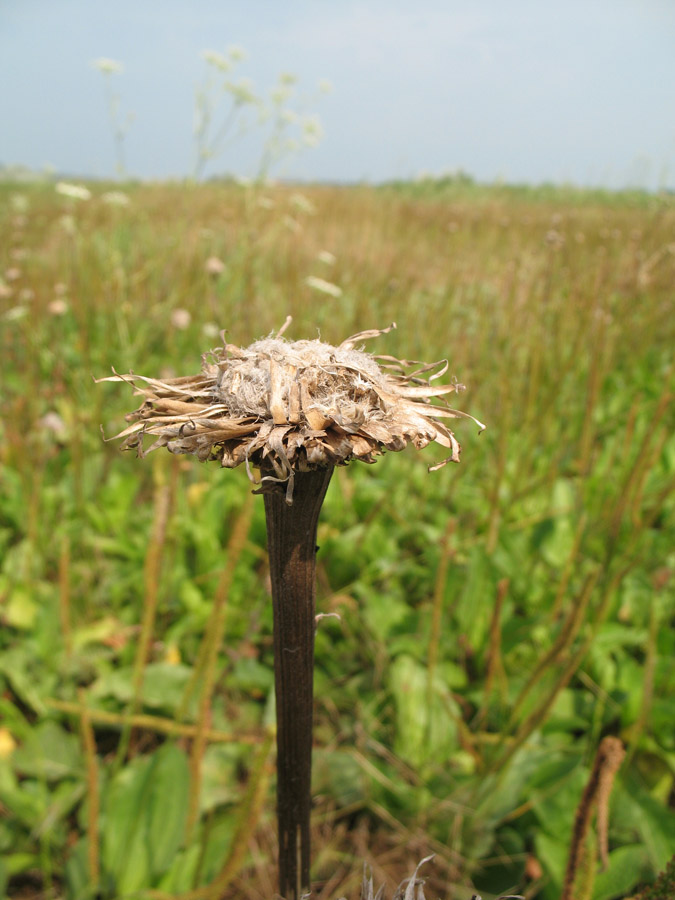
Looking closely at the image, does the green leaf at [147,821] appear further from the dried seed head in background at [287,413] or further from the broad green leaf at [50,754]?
the dried seed head in background at [287,413]

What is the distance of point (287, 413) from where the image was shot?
0.45m

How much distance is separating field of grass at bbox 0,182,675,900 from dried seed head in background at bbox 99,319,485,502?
322mm

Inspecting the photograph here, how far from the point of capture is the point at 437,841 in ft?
4.28

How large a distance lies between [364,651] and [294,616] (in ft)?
4.23

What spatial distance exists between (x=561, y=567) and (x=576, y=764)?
2.54ft

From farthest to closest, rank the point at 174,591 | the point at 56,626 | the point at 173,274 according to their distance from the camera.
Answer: the point at 173,274, the point at 174,591, the point at 56,626

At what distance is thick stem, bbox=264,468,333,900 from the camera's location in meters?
0.49

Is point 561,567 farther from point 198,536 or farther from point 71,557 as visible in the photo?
point 71,557

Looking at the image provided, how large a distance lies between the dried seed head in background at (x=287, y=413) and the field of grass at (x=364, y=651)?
1.06 ft

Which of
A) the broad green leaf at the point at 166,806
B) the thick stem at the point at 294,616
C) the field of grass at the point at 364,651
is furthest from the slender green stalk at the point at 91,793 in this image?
the thick stem at the point at 294,616

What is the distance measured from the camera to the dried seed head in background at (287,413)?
0.44 m

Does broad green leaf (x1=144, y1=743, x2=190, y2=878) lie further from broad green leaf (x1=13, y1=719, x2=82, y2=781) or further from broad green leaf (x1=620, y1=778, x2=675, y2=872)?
broad green leaf (x1=620, y1=778, x2=675, y2=872)

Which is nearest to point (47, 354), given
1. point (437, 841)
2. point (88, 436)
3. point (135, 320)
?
point (135, 320)

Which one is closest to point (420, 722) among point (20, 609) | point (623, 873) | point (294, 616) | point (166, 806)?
point (623, 873)
